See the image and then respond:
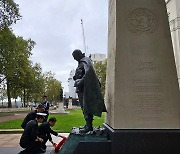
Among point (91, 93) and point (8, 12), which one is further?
point (8, 12)

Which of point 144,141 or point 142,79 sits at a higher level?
point 142,79

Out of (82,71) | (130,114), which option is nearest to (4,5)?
(82,71)

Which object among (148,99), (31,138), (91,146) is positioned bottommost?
(91,146)

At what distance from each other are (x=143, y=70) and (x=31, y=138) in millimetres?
3384

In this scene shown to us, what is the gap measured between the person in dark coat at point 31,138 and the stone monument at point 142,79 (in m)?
1.93

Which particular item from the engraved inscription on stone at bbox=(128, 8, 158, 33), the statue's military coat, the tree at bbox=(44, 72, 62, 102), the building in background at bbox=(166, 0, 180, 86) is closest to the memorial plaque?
the engraved inscription on stone at bbox=(128, 8, 158, 33)

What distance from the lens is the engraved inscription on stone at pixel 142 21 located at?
6.03 m

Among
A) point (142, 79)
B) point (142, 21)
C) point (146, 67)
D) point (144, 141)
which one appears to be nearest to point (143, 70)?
point (146, 67)

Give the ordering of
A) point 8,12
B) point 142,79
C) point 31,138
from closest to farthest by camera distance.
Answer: point 142,79
point 31,138
point 8,12

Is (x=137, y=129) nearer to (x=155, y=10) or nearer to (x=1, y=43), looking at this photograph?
(x=155, y=10)

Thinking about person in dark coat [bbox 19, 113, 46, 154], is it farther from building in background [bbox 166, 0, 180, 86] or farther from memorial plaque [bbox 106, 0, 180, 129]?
building in background [bbox 166, 0, 180, 86]

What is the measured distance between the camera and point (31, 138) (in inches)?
248

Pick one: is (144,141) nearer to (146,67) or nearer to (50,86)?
(146,67)

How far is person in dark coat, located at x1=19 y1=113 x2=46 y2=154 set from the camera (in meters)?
6.20
